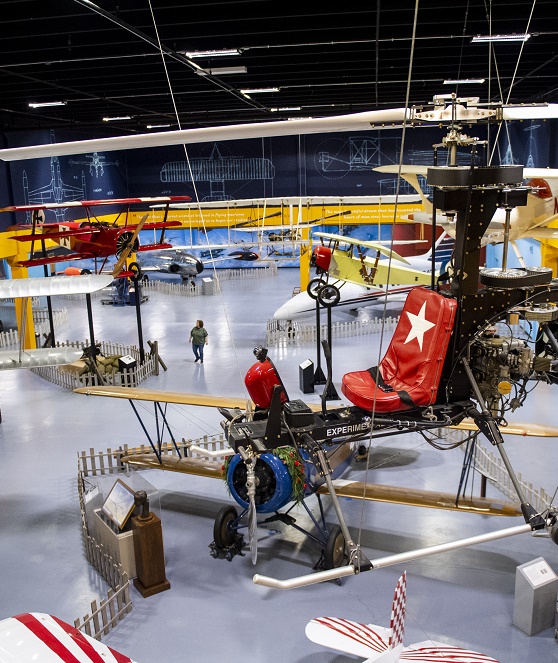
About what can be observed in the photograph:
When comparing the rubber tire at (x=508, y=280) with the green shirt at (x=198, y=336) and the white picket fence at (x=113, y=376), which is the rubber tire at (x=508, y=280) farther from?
the green shirt at (x=198, y=336)

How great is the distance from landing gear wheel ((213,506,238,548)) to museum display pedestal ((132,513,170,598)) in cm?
87

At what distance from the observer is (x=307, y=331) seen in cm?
1964

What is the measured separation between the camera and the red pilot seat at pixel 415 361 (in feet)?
18.5

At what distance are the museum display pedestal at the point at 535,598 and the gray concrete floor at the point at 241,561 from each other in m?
0.17

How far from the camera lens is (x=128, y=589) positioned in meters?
7.71

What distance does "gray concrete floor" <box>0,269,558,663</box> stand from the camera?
7023 mm

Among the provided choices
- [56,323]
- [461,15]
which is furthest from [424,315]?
[56,323]

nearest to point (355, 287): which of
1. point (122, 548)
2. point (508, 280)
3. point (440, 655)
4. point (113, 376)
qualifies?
point (113, 376)

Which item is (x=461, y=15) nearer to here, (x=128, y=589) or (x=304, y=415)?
(x=304, y=415)

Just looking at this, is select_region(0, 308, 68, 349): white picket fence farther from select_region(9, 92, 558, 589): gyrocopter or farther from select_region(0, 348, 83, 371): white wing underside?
select_region(9, 92, 558, 589): gyrocopter

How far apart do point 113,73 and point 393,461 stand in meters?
10.8

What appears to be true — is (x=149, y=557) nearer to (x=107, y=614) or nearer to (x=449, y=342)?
(x=107, y=614)

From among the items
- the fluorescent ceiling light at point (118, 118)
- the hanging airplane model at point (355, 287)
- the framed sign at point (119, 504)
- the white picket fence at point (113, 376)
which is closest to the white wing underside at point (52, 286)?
the framed sign at point (119, 504)

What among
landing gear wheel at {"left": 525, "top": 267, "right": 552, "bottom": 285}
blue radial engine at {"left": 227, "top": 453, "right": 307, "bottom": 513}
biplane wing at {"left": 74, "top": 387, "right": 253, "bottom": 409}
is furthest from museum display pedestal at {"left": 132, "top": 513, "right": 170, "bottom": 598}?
landing gear wheel at {"left": 525, "top": 267, "right": 552, "bottom": 285}
